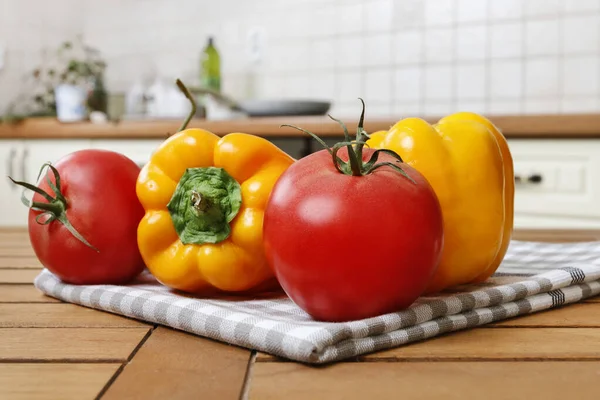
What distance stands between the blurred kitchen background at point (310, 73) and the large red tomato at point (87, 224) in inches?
51.2

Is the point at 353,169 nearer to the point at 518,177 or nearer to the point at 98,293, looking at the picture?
the point at 98,293

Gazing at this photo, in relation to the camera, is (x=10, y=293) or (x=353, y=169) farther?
(x=10, y=293)

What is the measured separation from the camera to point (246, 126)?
2.19 metres

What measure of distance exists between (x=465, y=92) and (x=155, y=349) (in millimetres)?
2174

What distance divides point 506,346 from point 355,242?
14 cm

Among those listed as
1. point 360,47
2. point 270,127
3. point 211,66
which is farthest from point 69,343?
point 211,66

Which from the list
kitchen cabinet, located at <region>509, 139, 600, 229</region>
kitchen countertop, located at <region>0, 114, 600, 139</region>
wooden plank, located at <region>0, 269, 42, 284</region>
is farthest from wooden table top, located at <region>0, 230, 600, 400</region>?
kitchen cabinet, located at <region>509, 139, 600, 229</region>

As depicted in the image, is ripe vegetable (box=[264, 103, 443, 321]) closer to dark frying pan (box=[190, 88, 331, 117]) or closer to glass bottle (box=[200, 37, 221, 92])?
dark frying pan (box=[190, 88, 331, 117])

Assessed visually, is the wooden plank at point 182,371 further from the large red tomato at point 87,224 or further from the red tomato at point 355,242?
the large red tomato at point 87,224

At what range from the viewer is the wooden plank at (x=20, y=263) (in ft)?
2.98

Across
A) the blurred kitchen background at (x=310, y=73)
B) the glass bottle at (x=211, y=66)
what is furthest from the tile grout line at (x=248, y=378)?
the glass bottle at (x=211, y=66)

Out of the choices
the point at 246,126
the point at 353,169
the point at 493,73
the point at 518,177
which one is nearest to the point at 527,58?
the point at 493,73

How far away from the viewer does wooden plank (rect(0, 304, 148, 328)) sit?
592 millimetres

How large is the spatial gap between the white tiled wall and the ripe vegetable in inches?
76.7
